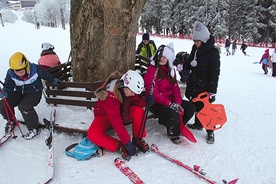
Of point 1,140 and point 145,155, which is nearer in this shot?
point 145,155

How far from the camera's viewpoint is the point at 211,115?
163 inches

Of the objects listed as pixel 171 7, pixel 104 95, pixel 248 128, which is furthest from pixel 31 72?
pixel 171 7

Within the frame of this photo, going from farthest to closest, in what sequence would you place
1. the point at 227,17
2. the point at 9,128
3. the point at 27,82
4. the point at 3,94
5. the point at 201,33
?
the point at 227,17
the point at 9,128
the point at 27,82
the point at 201,33
the point at 3,94

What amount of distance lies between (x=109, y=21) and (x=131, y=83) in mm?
1589

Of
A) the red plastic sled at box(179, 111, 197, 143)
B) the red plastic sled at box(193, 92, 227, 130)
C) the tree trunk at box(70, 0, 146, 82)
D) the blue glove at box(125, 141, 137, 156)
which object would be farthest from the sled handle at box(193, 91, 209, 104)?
the tree trunk at box(70, 0, 146, 82)

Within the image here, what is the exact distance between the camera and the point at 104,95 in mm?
3521

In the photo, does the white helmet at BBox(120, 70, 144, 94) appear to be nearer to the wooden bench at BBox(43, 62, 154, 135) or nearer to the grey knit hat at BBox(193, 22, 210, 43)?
the wooden bench at BBox(43, 62, 154, 135)

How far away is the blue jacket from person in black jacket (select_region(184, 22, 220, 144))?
269 cm

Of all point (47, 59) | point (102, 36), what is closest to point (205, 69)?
point (102, 36)

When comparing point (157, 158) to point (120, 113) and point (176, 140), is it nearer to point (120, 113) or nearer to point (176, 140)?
point (176, 140)

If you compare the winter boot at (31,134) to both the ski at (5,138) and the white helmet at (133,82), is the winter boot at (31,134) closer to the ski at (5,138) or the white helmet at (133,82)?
the ski at (5,138)

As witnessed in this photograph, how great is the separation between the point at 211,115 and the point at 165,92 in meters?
0.90

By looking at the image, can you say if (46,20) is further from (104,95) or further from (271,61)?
(104,95)

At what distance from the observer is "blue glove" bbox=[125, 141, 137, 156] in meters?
3.56
